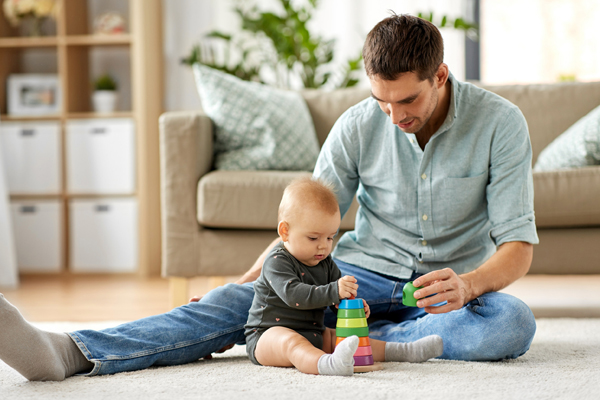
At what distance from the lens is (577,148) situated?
2133 mm

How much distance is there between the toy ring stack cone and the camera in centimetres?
116

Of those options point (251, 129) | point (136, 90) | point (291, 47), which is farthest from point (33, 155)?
point (251, 129)

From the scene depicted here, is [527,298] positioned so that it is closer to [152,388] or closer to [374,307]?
[374,307]

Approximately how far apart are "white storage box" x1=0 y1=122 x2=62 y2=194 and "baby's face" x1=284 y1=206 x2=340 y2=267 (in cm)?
238

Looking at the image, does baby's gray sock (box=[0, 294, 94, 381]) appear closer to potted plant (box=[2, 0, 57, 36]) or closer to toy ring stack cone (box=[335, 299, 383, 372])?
toy ring stack cone (box=[335, 299, 383, 372])

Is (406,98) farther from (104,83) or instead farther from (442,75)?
(104,83)

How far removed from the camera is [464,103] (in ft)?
4.52

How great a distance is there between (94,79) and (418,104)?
278 centimetres

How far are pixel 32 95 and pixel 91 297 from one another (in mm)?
1362

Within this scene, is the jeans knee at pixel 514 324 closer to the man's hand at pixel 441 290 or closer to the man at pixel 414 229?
the man at pixel 414 229

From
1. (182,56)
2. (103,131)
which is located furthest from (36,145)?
(182,56)

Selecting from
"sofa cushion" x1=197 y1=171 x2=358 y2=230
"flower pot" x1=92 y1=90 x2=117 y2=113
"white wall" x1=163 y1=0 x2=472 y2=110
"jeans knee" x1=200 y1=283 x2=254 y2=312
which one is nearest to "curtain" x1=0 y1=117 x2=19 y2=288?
"flower pot" x1=92 y1=90 x2=117 y2=113

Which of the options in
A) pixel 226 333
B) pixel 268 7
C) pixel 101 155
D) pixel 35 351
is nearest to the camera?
pixel 35 351

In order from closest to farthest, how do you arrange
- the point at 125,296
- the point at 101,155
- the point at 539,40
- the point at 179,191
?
the point at 179,191 → the point at 125,296 → the point at 101,155 → the point at 539,40
